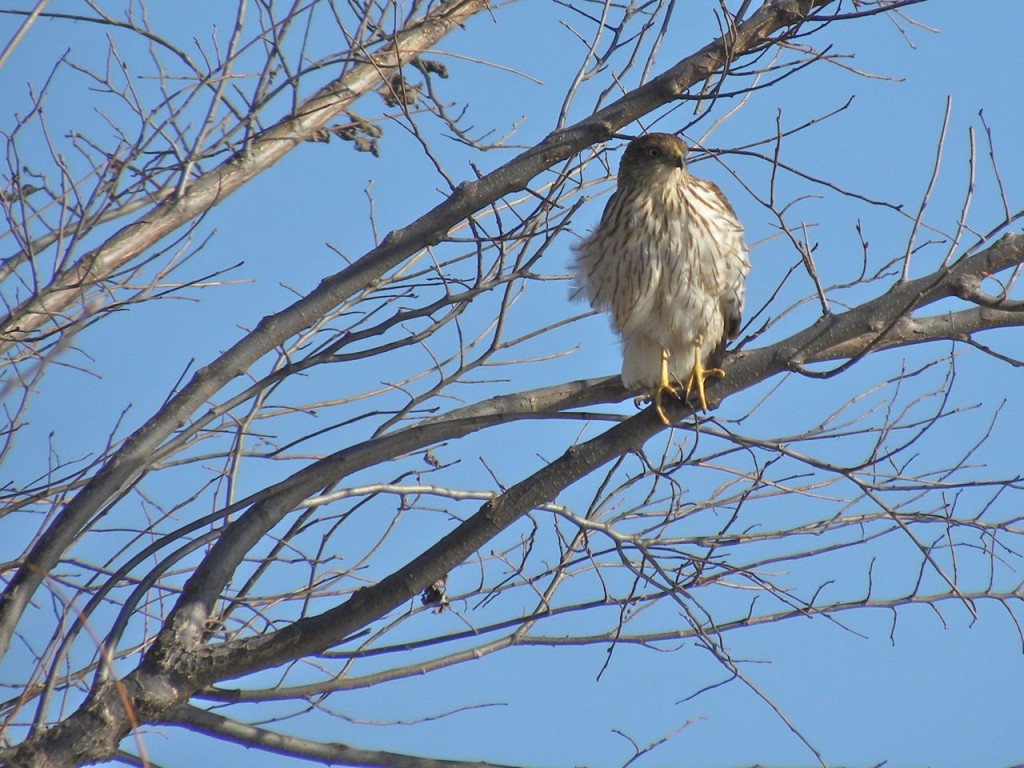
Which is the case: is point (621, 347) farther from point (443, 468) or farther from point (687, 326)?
point (443, 468)

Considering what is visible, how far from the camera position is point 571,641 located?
13.8 ft

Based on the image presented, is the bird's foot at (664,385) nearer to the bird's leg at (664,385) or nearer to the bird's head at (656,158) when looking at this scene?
the bird's leg at (664,385)

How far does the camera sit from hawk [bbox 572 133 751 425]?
4539 millimetres

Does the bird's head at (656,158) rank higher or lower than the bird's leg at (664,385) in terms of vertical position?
higher

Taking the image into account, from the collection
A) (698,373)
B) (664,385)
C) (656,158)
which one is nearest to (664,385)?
(664,385)

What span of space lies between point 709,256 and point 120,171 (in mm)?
2123

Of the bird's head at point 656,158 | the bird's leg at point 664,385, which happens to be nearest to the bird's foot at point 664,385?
the bird's leg at point 664,385

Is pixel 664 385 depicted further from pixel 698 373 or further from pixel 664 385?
pixel 698 373

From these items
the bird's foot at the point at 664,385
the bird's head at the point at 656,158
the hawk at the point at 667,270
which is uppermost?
the bird's head at the point at 656,158

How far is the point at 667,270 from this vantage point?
4543 millimetres

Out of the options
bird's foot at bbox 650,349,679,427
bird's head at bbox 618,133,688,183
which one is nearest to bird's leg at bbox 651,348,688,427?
bird's foot at bbox 650,349,679,427

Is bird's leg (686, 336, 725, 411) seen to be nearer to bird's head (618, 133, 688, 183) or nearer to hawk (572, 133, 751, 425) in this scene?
hawk (572, 133, 751, 425)

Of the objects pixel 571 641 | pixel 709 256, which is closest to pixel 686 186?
pixel 709 256

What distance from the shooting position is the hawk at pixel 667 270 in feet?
14.9
